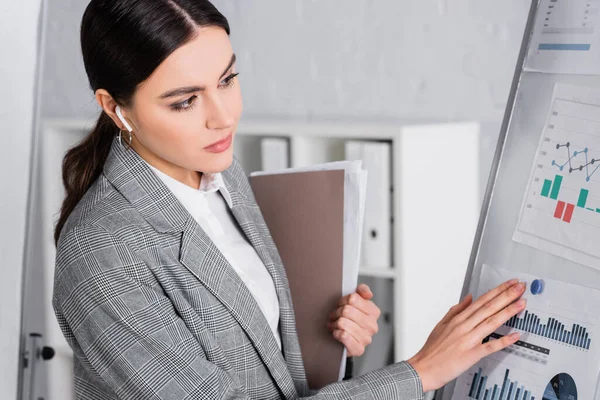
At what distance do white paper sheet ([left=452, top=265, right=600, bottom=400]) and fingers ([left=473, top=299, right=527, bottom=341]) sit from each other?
0.06 feet

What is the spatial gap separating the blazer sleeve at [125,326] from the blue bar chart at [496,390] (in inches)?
14.3

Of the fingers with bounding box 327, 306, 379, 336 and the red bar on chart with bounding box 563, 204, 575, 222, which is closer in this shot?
the red bar on chart with bounding box 563, 204, 575, 222

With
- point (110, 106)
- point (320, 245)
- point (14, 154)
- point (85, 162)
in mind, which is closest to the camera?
point (110, 106)

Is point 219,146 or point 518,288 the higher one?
point 219,146

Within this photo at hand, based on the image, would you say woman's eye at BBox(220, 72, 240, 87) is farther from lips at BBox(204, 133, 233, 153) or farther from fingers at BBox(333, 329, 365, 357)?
fingers at BBox(333, 329, 365, 357)

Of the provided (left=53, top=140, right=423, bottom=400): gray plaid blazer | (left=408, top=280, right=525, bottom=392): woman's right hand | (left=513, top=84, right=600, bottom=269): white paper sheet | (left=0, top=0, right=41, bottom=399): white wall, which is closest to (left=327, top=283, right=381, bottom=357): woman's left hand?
(left=53, top=140, right=423, bottom=400): gray plaid blazer

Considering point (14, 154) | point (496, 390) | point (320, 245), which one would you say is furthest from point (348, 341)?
point (14, 154)

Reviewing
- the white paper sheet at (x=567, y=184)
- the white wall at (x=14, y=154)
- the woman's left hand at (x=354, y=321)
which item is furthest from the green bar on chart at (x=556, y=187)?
the white wall at (x=14, y=154)

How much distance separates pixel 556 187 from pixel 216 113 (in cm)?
50

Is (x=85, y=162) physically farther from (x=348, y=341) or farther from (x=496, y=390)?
(x=496, y=390)

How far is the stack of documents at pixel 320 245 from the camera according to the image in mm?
1330

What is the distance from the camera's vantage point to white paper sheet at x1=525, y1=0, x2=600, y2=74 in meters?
1.04

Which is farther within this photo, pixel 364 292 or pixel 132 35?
pixel 364 292

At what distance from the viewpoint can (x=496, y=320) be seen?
1.07m
